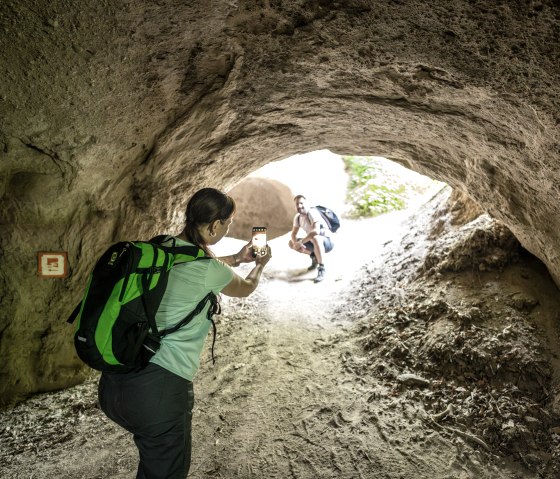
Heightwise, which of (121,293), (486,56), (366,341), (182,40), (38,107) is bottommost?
(366,341)

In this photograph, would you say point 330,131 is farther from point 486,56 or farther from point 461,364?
point 461,364

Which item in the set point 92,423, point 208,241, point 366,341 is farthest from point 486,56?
point 92,423

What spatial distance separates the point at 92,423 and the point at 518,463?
3.34 m

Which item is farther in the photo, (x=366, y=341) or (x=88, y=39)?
(x=366, y=341)

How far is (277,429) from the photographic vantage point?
327 cm

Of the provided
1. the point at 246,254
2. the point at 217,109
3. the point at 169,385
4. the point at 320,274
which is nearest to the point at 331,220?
the point at 320,274

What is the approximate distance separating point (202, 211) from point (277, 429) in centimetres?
207

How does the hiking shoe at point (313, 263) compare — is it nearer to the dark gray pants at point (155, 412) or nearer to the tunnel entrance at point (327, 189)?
the tunnel entrance at point (327, 189)

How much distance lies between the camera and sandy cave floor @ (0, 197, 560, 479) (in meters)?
2.82

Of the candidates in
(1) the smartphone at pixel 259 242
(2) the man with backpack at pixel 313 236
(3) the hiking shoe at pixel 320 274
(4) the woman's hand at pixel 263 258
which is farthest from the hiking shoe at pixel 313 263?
(4) the woman's hand at pixel 263 258

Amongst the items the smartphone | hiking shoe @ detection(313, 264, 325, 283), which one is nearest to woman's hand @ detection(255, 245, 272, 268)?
the smartphone

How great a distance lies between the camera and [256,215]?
41.7 ft

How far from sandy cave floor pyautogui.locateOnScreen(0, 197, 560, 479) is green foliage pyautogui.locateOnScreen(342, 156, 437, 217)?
608 centimetres

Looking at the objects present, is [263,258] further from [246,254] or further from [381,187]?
[381,187]
